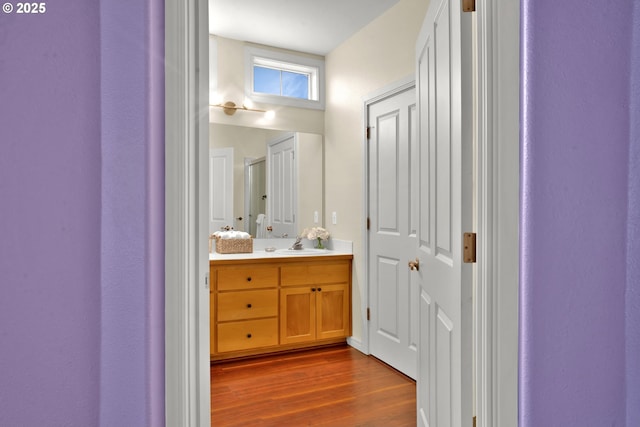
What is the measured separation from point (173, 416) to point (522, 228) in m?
1.12

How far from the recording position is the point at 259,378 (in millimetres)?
2828

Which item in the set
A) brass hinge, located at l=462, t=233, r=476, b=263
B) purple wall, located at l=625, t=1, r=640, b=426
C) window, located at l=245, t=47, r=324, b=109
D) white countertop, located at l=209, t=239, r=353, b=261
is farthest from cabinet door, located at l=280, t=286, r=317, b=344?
purple wall, located at l=625, t=1, r=640, b=426

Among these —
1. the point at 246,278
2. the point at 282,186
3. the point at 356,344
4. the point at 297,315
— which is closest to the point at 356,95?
the point at 282,186

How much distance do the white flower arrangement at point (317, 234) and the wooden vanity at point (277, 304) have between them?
1.20ft

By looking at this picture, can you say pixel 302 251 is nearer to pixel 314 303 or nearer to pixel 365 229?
pixel 314 303

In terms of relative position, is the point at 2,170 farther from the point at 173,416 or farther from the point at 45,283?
the point at 173,416

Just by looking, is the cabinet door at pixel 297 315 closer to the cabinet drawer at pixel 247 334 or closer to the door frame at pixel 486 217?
the cabinet drawer at pixel 247 334

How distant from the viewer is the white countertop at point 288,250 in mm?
3379

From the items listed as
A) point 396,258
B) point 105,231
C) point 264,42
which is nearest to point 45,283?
point 105,231

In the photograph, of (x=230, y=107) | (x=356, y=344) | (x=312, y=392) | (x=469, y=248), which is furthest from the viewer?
(x=230, y=107)

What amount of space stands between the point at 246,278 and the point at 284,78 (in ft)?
6.24

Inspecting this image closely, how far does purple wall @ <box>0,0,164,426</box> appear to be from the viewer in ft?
3.60

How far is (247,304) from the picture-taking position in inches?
125

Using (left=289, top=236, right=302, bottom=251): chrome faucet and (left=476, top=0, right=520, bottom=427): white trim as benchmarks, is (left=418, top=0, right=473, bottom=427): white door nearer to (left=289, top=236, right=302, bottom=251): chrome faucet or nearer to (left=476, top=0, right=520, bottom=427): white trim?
(left=476, top=0, right=520, bottom=427): white trim
